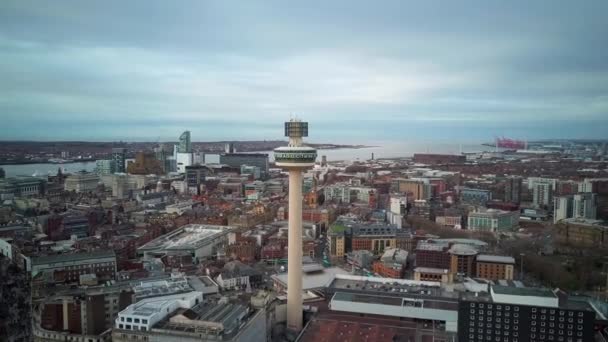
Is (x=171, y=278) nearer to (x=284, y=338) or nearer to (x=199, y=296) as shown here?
(x=199, y=296)

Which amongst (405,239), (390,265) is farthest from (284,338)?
(405,239)

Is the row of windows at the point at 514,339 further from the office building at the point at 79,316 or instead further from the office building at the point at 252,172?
the office building at the point at 252,172

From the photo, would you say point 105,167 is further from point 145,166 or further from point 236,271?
point 236,271

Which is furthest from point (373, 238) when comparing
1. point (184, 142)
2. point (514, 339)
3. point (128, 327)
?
point (184, 142)

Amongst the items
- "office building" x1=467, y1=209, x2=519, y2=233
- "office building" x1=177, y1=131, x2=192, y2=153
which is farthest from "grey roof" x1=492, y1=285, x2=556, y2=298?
"office building" x1=177, y1=131, x2=192, y2=153

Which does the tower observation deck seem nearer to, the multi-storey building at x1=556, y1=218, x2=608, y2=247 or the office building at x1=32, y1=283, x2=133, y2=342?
the office building at x1=32, y1=283, x2=133, y2=342

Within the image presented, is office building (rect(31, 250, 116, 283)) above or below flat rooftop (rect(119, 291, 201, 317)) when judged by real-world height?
below

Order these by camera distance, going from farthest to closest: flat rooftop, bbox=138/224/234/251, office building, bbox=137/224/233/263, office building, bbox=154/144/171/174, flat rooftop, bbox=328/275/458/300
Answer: office building, bbox=154/144/171/174
flat rooftop, bbox=138/224/234/251
office building, bbox=137/224/233/263
flat rooftop, bbox=328/275/458/300
